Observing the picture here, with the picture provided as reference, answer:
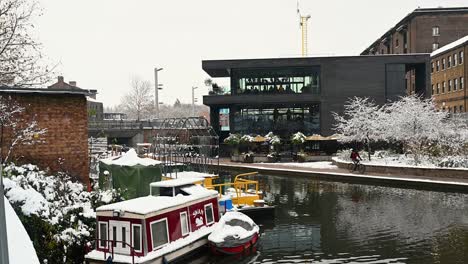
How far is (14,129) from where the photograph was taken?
47.0 feet

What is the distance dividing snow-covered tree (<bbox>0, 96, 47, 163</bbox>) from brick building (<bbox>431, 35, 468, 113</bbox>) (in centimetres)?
5414

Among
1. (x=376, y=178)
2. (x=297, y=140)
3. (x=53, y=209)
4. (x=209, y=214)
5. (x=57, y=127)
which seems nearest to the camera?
(x=53, y=209)

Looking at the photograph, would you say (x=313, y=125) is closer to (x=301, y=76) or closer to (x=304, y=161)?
(x=301, y=76)

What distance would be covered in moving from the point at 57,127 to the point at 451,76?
2284 inches

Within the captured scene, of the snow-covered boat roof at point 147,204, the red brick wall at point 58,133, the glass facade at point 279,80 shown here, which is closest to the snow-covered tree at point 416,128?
the glass facade at point 279,80

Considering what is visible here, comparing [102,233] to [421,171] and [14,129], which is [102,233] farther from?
[421,171]

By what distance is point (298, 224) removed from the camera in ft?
65.1

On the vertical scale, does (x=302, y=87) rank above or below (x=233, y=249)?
above

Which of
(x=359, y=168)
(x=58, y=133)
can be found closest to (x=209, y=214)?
(x=58, y=133)

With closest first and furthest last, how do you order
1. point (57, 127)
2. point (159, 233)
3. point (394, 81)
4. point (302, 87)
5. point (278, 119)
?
point (159, 233)
point (57, 127)
point (394, 81)
point (302, 87)
point (278, 119)

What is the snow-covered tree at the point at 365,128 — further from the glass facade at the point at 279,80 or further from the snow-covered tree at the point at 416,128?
the glass facade at the point at 279,80

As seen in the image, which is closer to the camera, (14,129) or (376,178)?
(14,129)

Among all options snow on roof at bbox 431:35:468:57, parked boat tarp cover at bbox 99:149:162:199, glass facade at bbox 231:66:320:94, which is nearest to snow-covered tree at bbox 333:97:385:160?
glass facade at bbox 231:66:320:94

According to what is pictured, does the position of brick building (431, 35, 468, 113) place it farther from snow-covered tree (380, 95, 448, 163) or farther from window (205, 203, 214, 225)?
window (205, 203, 214, 225)
